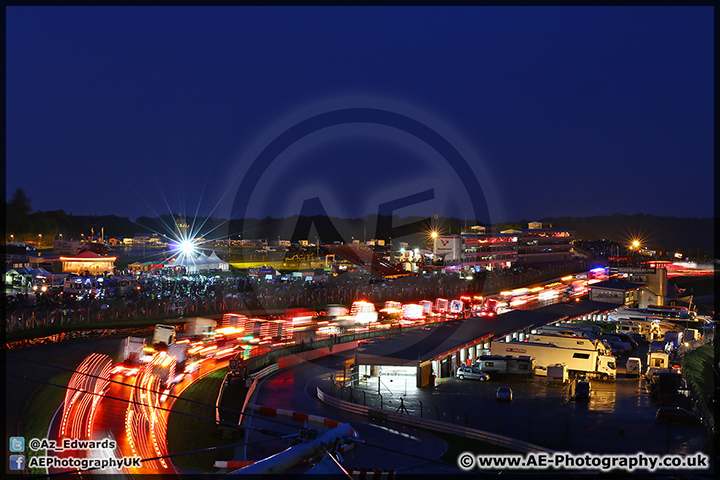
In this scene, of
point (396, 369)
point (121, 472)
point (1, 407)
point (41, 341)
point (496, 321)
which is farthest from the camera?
point (496, 321)

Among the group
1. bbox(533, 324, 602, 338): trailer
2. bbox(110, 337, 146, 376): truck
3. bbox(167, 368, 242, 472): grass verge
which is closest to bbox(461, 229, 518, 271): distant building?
bbox(533, 324, 602, 338): trailer

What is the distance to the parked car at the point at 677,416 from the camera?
479 inches

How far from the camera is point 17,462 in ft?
30.4

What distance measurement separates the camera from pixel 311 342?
68.2 ft

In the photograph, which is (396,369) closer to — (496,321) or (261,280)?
(496,321)

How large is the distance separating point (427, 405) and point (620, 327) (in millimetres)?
16579

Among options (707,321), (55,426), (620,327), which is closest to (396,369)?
(55,426)

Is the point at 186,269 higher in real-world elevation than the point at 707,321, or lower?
higher

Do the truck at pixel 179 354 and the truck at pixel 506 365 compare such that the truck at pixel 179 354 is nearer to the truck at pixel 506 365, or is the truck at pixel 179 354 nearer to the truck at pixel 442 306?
the truck at pixel 506 365

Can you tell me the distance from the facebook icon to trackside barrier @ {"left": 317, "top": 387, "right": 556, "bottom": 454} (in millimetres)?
7091

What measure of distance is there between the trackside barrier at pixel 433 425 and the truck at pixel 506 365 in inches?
196

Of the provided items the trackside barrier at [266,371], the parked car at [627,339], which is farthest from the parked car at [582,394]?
the trackside barrier at [266,371]

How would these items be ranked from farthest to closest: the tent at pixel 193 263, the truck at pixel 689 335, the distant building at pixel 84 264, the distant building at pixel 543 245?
1. the distant building at pixel 543 245
2. the tent at pixel 193 263
3. the distant building at pixel 84 264
4. the truck at pixel 689 335

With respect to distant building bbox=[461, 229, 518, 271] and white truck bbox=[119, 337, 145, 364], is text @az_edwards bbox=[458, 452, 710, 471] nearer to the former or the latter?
white truck bbox=[119, 337, 145, 364]
